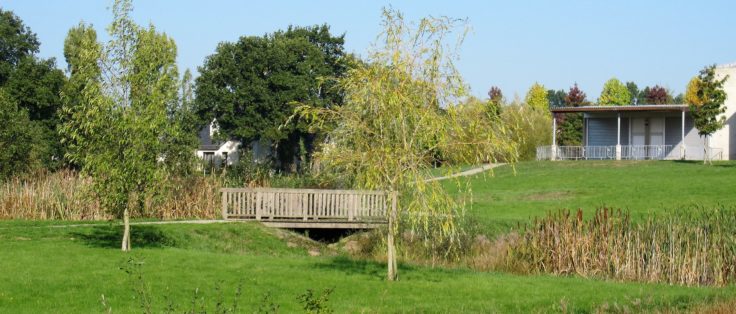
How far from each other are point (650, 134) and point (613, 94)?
5627cm

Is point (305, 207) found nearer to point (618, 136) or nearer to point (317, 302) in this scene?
point (317, 302)

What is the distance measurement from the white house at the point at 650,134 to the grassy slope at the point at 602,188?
19.5 feet

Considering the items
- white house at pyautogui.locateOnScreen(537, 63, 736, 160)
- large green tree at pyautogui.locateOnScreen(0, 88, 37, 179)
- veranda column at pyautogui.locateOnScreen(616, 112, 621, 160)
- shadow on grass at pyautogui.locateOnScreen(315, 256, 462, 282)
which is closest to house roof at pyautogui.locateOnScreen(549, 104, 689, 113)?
white house at pyautogui.locateOnScreen(537, 63, 736, 160)

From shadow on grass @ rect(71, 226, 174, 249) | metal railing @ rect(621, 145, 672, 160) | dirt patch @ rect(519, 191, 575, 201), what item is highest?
metal railing @ rect(621, 145, 672, 160)

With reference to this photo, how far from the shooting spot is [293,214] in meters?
29.1

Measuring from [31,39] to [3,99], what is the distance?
3140cm

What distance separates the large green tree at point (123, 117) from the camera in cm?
2080

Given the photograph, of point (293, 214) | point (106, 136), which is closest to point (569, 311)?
point (106, 136)

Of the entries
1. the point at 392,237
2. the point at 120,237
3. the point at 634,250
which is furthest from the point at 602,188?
the point at 392,237

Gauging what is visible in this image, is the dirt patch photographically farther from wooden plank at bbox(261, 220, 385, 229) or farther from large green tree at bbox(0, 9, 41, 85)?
large green tree at bbox(0, 9, 41, 85)

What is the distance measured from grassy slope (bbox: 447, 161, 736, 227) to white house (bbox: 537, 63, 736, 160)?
5.95m

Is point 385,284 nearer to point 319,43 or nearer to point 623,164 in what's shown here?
point 623,164

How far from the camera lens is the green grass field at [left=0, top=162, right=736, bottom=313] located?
1493 centimetres

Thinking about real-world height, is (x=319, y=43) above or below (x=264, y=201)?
above
